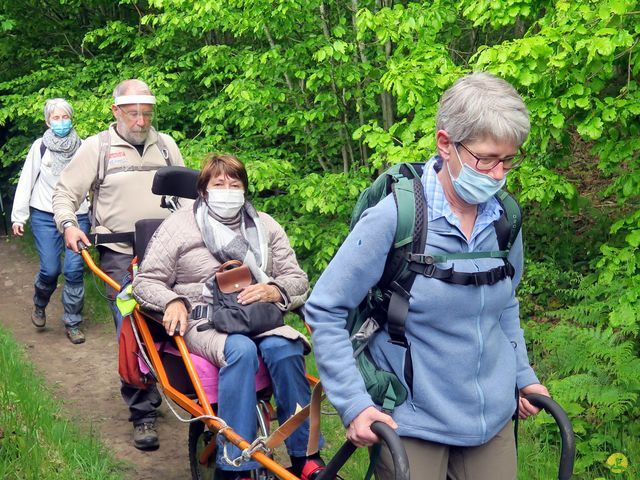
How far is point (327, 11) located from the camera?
867 centimetres

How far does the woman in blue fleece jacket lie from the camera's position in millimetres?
2561

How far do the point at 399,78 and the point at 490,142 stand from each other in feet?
11.6

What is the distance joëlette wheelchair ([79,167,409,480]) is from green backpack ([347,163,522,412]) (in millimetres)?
728

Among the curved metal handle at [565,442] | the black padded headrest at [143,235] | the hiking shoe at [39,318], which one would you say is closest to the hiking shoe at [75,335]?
the hiking shoe at [39,318]

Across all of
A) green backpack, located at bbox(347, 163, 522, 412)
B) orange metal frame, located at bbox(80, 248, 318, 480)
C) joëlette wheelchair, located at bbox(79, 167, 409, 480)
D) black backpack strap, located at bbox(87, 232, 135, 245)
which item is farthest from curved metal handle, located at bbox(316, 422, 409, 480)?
black backpack strap, located at bbox(87, 232, 135, 245)

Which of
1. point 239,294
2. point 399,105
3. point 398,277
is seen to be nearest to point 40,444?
point 239,294

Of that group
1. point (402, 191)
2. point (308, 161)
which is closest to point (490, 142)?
point (402, 191)

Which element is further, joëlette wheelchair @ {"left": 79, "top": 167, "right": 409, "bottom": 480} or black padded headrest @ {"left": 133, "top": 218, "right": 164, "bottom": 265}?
black padded headrest @ {"left": 133, "top": 218, "right": 164, "bottom": 265}

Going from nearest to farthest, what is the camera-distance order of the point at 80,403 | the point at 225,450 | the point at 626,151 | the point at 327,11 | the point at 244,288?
the point at 225,450 → the point at 244,288 → the point at 626,151 → the point at 80,403 → the point at 327,11

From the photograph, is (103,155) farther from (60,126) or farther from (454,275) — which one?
(454,275)

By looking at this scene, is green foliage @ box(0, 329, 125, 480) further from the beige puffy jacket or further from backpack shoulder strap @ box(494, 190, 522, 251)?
backpack shoulder strap @ box(494, 190, 522, 251)

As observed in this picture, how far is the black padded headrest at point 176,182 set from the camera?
523 cm

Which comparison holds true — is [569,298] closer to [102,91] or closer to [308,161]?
[308,161]

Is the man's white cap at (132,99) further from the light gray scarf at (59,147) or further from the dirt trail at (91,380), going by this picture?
the light gray scarf at (59,147)
